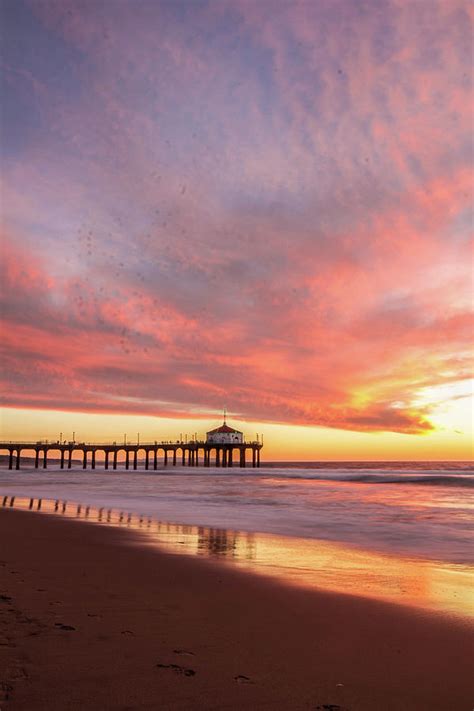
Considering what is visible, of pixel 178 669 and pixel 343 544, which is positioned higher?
pixel 178 669

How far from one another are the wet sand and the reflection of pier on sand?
75 centimetres

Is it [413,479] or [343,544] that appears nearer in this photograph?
[343,544]

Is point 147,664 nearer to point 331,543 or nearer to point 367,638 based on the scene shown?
point 367,638

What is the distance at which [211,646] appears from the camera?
5016 millimetres

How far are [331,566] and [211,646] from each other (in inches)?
220

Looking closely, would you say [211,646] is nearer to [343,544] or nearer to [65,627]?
[65,627]

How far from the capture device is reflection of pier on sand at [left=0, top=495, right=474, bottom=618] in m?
7.70

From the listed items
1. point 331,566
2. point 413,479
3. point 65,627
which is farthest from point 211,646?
point 413,479

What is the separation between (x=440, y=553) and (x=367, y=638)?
810 centimetres

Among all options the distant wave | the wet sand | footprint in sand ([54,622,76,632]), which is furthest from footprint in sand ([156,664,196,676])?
the distant wave

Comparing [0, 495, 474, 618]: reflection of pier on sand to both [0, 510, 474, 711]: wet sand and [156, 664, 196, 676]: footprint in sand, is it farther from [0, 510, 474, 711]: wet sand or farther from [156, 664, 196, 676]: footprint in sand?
[156, 664, 196, 676]: footprint in sand

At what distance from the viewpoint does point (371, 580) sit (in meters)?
8.77

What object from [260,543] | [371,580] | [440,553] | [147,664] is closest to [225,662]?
[147,664]

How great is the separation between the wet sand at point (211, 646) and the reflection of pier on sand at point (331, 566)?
0.75 m
